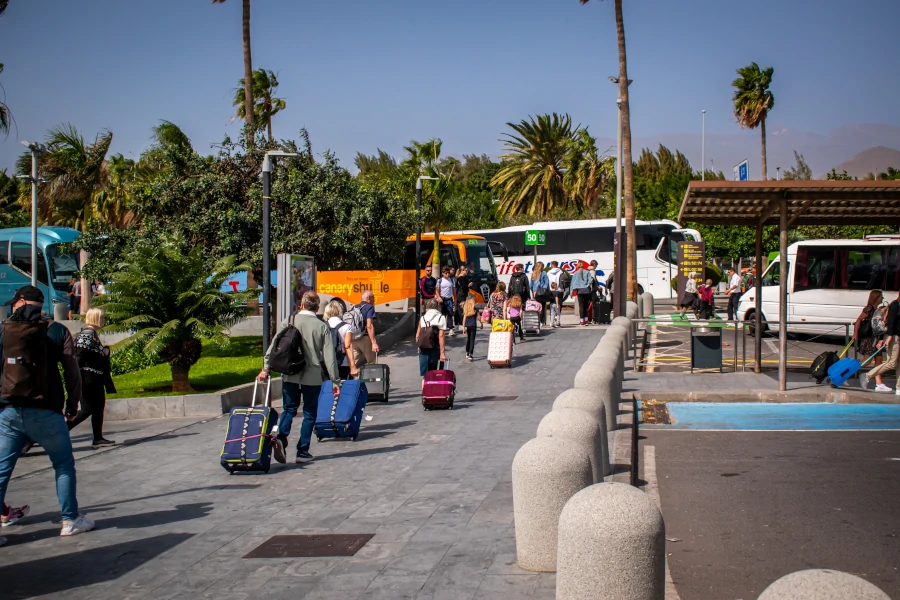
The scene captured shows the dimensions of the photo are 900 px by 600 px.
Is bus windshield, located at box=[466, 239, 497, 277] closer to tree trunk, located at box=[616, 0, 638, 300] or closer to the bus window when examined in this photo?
tree trunk, located at box=[616, 0, 638, 300]

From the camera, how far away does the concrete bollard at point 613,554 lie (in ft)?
13.6

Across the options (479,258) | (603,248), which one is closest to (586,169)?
(603,248)

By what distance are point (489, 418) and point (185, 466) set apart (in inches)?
172

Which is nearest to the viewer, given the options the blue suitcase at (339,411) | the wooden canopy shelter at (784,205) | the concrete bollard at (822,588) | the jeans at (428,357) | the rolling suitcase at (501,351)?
the concrete bollard at (822,588)

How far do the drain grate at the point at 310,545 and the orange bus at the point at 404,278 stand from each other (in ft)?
57.3

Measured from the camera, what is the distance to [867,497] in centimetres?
778

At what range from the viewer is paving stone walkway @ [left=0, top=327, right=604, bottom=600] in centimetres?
555

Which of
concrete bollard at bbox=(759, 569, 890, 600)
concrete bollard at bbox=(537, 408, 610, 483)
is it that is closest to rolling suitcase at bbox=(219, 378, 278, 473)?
concrete bollard at bbox=(537, 408, 610, 483)

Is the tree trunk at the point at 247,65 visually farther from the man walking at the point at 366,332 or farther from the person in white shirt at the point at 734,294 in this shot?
the person in white shirt at the point at 734,294

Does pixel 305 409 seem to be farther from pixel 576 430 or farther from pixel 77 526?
pixel 576 430

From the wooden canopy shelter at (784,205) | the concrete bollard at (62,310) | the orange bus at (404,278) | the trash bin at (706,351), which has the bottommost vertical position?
the trash bin at (706,351)

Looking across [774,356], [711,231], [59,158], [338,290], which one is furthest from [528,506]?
[711,231]

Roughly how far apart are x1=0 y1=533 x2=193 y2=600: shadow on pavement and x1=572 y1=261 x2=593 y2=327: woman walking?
20763 millimetres

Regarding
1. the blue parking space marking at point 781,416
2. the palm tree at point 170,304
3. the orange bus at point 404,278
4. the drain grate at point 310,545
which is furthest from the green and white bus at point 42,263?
the drain grate at point 310,545
